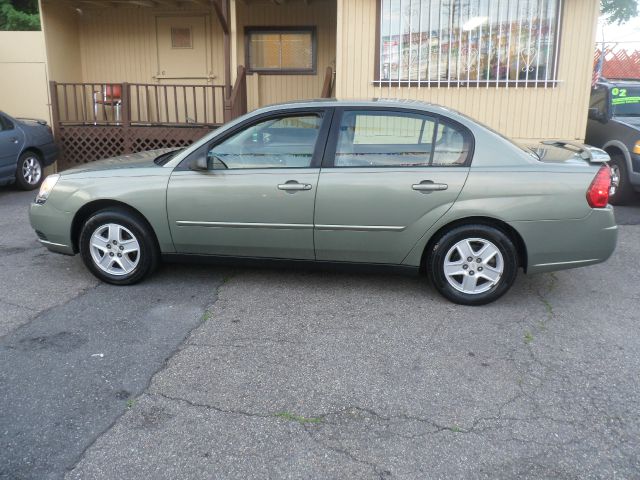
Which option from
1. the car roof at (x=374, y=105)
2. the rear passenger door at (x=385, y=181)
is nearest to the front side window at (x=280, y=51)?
the car roof at (x=374, y=105)

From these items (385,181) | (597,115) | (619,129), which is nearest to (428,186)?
(385,181)

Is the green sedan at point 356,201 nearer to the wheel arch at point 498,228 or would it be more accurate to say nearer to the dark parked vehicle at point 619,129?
the wheel arch at point 498,228

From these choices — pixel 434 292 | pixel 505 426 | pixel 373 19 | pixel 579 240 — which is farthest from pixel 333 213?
pixel 373 19

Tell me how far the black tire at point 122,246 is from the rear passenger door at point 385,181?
4.63 ft

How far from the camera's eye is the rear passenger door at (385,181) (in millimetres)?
4500

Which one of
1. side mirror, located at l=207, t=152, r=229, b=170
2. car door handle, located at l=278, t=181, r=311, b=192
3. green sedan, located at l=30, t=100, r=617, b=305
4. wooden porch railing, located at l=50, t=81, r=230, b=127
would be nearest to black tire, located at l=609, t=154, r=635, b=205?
green sedan, located at l=30, t=100, r=617, b=305

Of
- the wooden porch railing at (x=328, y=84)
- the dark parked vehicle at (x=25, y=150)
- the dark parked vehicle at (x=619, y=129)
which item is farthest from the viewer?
the wooden porch railing at (x=328, y=84)

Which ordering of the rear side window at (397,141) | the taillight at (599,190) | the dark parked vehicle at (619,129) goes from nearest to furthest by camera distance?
the taillight at (599,190)
the rear side window at (397,141)
the dark parked vehicle at (619,129)

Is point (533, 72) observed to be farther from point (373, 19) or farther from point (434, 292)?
point (434, 292)

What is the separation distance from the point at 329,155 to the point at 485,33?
17.4ft

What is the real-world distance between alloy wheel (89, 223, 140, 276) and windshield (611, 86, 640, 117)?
766 cm

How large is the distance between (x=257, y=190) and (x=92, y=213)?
1.49 meters

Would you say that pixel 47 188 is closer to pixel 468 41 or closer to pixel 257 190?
pixel 257 190

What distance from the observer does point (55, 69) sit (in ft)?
35.7
